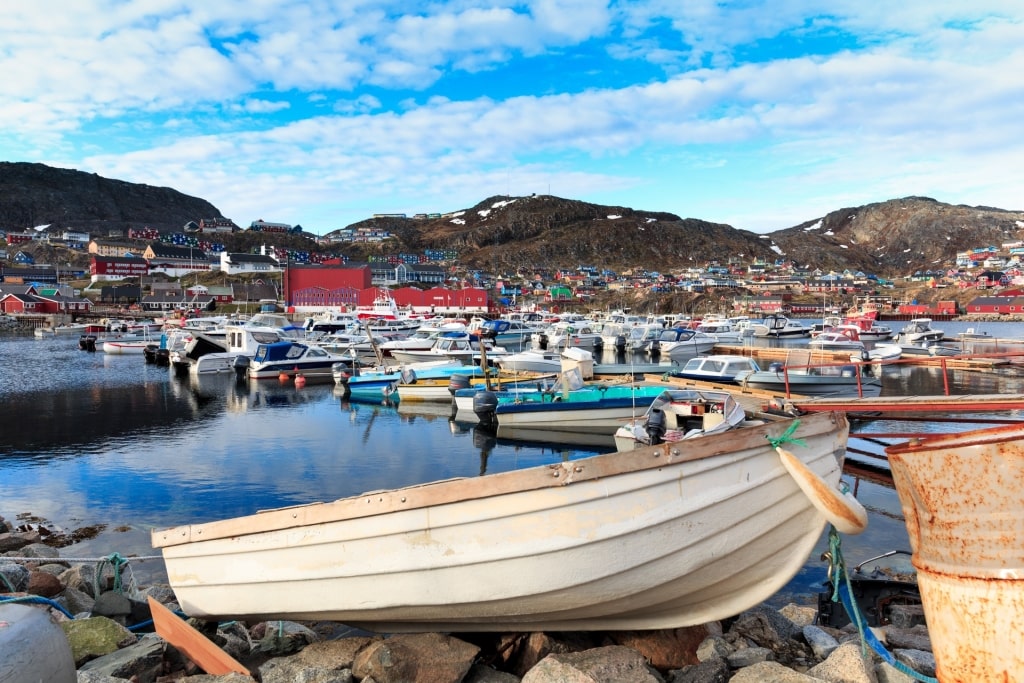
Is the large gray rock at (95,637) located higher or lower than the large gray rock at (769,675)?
lower

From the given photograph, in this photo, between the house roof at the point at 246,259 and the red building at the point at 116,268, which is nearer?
the red building at the point at 116,268

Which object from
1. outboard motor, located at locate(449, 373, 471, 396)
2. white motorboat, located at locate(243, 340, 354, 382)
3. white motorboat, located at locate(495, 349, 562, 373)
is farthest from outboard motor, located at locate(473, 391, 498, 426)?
white motorboat, located at locate(243, 340, 354, 382)

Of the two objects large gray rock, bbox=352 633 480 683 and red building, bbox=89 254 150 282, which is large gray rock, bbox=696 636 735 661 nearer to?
large gray rock, bbox=352 633 480 683

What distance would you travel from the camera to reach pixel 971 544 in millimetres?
3932

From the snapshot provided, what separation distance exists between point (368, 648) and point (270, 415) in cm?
2172

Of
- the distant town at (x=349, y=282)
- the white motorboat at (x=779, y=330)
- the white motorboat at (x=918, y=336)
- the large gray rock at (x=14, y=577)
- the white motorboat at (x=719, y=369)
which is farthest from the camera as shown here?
the distant town at (x=349, y=282)

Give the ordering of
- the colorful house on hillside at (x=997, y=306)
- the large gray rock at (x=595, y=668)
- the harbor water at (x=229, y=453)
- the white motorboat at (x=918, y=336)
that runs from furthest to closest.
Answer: the colorful house on hillside at (x=997, y=306)
the white motorboat at (x=918, y=336)
the harbor water at (x=229, y=453)
the large gray rock at (x=595, y=668)

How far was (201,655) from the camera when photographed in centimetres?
591

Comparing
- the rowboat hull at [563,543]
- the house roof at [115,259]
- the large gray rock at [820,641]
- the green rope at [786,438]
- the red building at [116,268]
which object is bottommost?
the large gray rock at [820,641]

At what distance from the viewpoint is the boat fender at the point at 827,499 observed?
489 cm

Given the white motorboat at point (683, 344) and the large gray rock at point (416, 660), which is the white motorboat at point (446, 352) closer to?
the white motorboat at point (683, 344)

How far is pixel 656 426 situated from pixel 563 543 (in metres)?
10.3

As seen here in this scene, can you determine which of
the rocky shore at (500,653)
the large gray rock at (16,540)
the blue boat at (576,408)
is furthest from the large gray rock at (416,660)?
the blue boat at (576,408)

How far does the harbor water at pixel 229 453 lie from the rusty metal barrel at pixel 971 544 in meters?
4.71
